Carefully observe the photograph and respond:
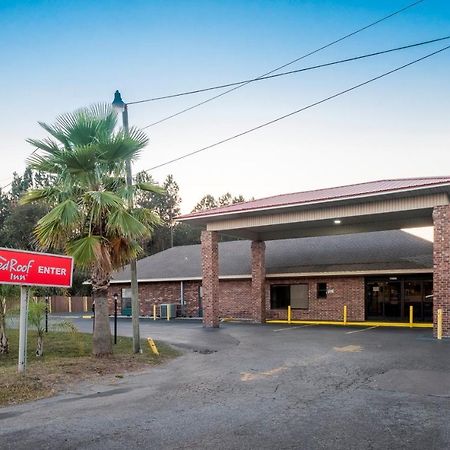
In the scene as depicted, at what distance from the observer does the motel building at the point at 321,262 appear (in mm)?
17656

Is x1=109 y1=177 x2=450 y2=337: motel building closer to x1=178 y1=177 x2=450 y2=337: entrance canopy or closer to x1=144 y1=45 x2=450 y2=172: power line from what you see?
x1=178 y1=177 x2=450 y2=337: entrance canopy

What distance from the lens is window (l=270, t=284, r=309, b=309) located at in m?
27.3

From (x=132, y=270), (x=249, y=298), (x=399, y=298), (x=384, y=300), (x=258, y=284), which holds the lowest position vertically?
(x=249, y=298)

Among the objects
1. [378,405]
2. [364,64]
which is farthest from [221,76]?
[378,405]

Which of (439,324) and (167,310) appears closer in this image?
(439,324)

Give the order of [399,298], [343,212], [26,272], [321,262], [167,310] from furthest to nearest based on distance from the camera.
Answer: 1. [167,310]
2. [321,262]
3. [399,298]
4. [343,212]
5. [26,272]

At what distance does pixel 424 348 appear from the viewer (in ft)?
46.4

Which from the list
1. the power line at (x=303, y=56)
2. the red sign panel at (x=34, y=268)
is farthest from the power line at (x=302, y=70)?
the red sign panel at (x=34, y=268)

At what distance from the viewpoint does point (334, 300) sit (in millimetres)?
26078

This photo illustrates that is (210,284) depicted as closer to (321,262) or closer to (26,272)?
(321,262)

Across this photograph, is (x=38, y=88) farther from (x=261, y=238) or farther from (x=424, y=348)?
(x=424, y=348)

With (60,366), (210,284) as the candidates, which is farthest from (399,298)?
(60,366)

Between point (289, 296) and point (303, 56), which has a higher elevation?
point (303, 56)

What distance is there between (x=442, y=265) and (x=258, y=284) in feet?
36.6
